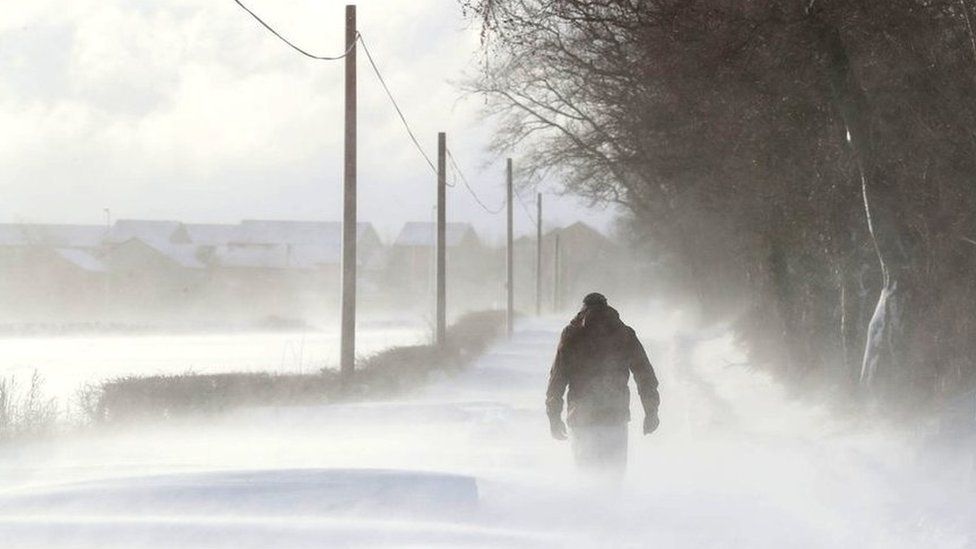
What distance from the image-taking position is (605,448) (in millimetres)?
10703

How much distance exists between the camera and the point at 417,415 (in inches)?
848

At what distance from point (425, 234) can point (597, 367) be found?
145 meters

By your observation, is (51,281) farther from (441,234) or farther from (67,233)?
(441,234)

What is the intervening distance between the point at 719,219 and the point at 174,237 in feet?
361

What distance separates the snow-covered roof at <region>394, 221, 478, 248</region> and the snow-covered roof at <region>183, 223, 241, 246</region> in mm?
19908

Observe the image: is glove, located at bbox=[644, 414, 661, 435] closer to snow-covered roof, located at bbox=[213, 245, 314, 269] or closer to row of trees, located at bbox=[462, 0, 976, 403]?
row of trees, located at bbox=[462, 0, 976, 403]

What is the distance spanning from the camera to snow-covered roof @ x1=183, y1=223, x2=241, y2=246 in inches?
5487

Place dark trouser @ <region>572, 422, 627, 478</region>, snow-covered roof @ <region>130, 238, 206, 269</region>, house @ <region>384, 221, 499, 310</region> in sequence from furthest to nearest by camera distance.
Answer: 1. house @ <region>384, 221, 499, 310</region>
2. snow-covered roof @ <region>130, 238, 206, 269</region>
3. dark trouser @ <region>572, 422, 627, 478</region>

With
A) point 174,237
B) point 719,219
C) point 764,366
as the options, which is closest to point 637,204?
point 719,219

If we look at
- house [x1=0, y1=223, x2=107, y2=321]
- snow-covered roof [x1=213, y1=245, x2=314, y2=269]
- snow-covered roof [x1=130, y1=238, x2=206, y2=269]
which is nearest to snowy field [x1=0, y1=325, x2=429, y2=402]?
house [x1=0, y1=223, x2=107, y2=321]

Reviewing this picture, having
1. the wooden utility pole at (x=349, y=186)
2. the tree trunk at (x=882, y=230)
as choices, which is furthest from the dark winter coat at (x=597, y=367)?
the wooden utility pole at (x=349, y=186)

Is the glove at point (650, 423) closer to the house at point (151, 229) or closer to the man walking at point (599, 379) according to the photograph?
the man walking at point (599, 379)

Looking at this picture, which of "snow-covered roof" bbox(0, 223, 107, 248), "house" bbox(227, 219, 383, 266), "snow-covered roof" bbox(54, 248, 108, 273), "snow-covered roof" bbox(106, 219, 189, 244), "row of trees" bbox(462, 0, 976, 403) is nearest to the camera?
"row of trees" bbox(462, 0, 976, 403)

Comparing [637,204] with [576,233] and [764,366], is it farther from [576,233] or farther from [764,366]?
[576,233]
